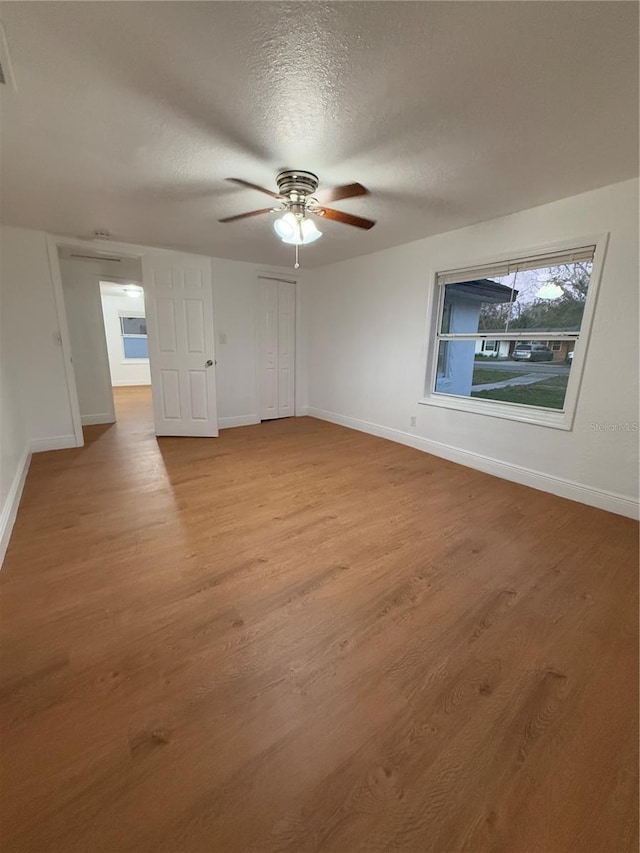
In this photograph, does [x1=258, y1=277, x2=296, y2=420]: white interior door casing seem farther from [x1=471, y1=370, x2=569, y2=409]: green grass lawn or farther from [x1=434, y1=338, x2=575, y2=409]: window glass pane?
[x1=471, y1=370, x2=569, y2=409]: green grass lawn

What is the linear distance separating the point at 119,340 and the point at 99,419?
415 centimetres

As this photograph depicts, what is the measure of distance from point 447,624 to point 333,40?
96.6 inches

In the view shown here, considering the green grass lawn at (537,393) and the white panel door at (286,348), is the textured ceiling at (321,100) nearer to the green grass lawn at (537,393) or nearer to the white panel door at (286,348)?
the green grass lawn at (537,393)

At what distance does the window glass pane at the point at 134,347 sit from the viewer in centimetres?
848

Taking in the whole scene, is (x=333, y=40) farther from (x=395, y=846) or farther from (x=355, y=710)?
(x=395, y=846)

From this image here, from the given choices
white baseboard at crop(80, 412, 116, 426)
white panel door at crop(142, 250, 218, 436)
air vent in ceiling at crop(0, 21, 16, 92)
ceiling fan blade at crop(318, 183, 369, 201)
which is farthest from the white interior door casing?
air vent in ceiling at crop(0, 21, 16, 92)

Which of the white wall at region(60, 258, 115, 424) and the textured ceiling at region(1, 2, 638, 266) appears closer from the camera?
the textured ceiling at region(1, 2, 638, 266)

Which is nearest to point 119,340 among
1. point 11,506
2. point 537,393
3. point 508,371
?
point 11,506

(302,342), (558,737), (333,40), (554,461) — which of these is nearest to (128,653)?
(558,737)

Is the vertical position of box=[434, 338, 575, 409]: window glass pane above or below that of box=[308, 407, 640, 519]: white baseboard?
above

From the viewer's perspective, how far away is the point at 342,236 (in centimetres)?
355

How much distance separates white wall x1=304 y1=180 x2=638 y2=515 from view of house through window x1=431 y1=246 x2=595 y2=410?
20 cm

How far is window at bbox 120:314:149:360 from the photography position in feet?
27.6

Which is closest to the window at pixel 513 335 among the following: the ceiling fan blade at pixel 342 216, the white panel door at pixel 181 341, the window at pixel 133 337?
the ceiling fan blade at pixel 342 216
